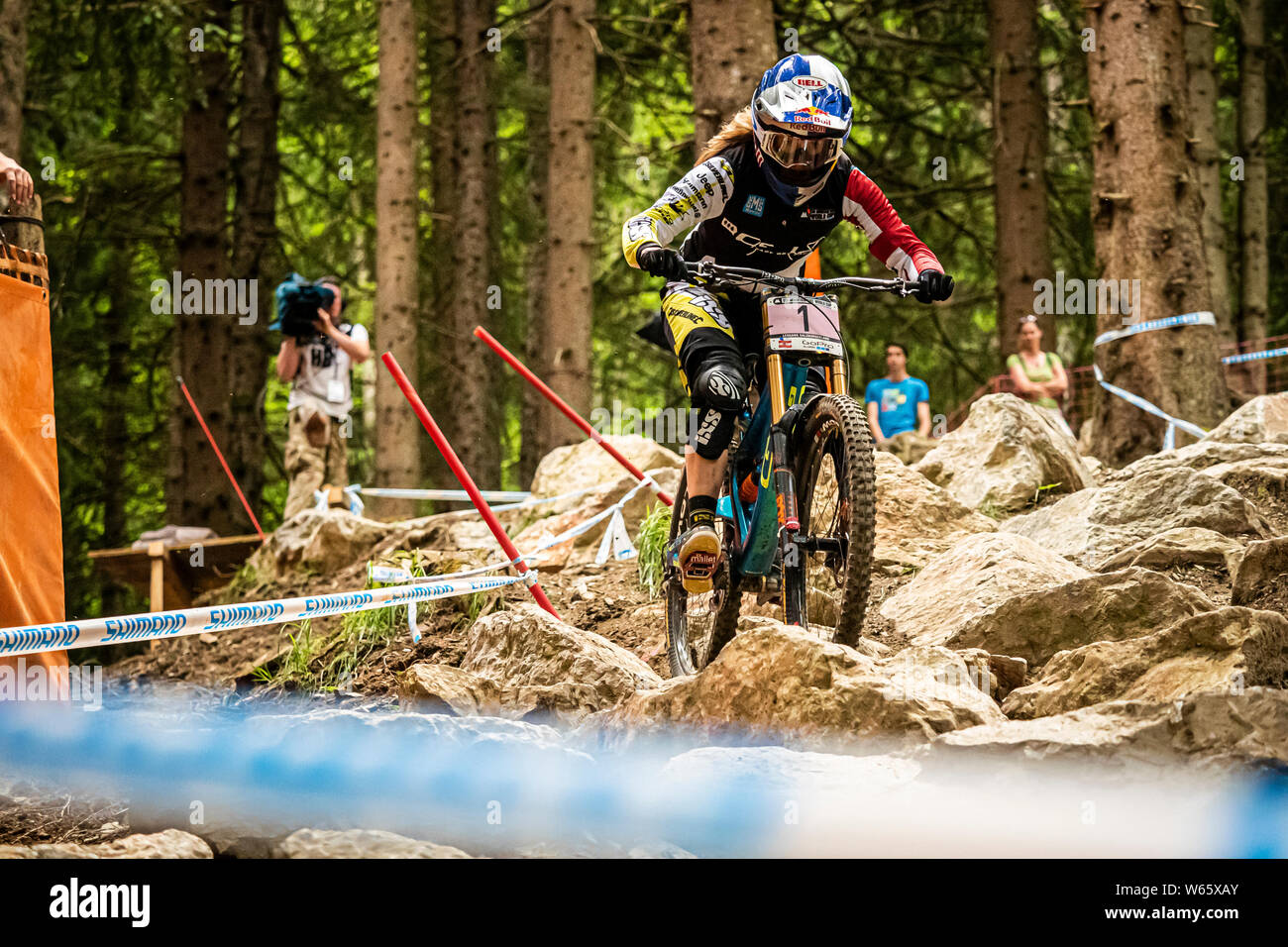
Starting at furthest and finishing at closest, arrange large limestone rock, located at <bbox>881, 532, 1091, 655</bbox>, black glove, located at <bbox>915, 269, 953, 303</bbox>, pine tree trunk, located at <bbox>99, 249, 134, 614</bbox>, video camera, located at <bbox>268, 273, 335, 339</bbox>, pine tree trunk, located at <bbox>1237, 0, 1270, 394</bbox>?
1. pine tree trunk, located at <bbox>99, 249, 134, 614</bbox>
2. pine tree trunk, located at <bbox>1237, 0, 1270, 394</bbox>
3. video camera, located at <bbox>268, 273, 335, 339</bbox>
4. large limestone rock, located at <bbox>881, 532, 1091, 655</bbox>
5. black glove, located at <bbox>915, 269, 953, 303</bbox>

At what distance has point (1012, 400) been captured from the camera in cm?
855

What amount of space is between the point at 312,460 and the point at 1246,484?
6900mm

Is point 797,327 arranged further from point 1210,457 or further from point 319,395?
point 319,395

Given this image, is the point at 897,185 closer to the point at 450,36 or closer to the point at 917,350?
the point at 917,350

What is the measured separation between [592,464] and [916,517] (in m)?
3.34

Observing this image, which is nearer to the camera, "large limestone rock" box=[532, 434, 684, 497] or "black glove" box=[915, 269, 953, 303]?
"black glove" box=[915, 269, 953, 303]

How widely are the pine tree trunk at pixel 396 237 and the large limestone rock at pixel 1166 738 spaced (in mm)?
9293

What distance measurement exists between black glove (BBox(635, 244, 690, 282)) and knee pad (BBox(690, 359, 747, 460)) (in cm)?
37

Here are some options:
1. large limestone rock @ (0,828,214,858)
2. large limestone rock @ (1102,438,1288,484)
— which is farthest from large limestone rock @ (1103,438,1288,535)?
large limestone rock @ (0,828,214,858)

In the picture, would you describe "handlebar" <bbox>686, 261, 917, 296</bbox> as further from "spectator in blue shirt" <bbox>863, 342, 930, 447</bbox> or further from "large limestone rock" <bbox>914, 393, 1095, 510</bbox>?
"spectator in blue shirt" <bbox>863, 342, 930, 447</bbox>

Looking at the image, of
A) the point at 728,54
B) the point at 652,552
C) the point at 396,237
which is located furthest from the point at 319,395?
the point at 728,54

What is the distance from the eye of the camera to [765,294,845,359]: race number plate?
4.95m
